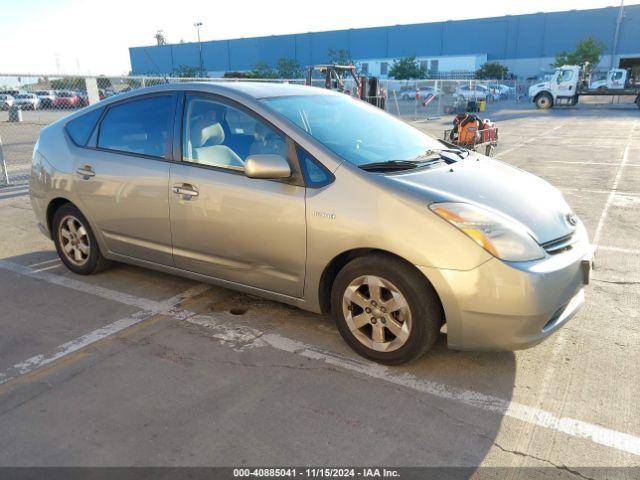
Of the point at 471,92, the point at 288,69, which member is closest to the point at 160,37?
the point at 288,69

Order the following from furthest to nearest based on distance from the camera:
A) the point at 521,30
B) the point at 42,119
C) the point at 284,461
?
the point at 521,30
the point at 42,119
the point at 284,461

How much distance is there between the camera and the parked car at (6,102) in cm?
2116

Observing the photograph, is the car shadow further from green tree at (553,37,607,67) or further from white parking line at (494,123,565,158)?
green tree at (553,37,607,67)

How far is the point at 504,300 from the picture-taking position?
274 cm

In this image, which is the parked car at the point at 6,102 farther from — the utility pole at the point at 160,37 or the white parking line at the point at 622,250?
the utility pole at the point at 160,37

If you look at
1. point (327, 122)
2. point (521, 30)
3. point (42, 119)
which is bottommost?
point (42, 119)

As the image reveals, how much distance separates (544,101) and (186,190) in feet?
110

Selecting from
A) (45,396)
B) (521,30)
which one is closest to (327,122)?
(45,396)

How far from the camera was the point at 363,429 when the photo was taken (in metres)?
2.62

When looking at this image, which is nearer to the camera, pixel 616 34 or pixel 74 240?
pixel 74 240

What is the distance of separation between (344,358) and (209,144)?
181 cm

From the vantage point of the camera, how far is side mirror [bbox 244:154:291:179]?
321 centimetres

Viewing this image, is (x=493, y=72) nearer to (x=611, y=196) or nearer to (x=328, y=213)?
(x=611, y=196)

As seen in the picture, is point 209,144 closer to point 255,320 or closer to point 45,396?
point 255,320
